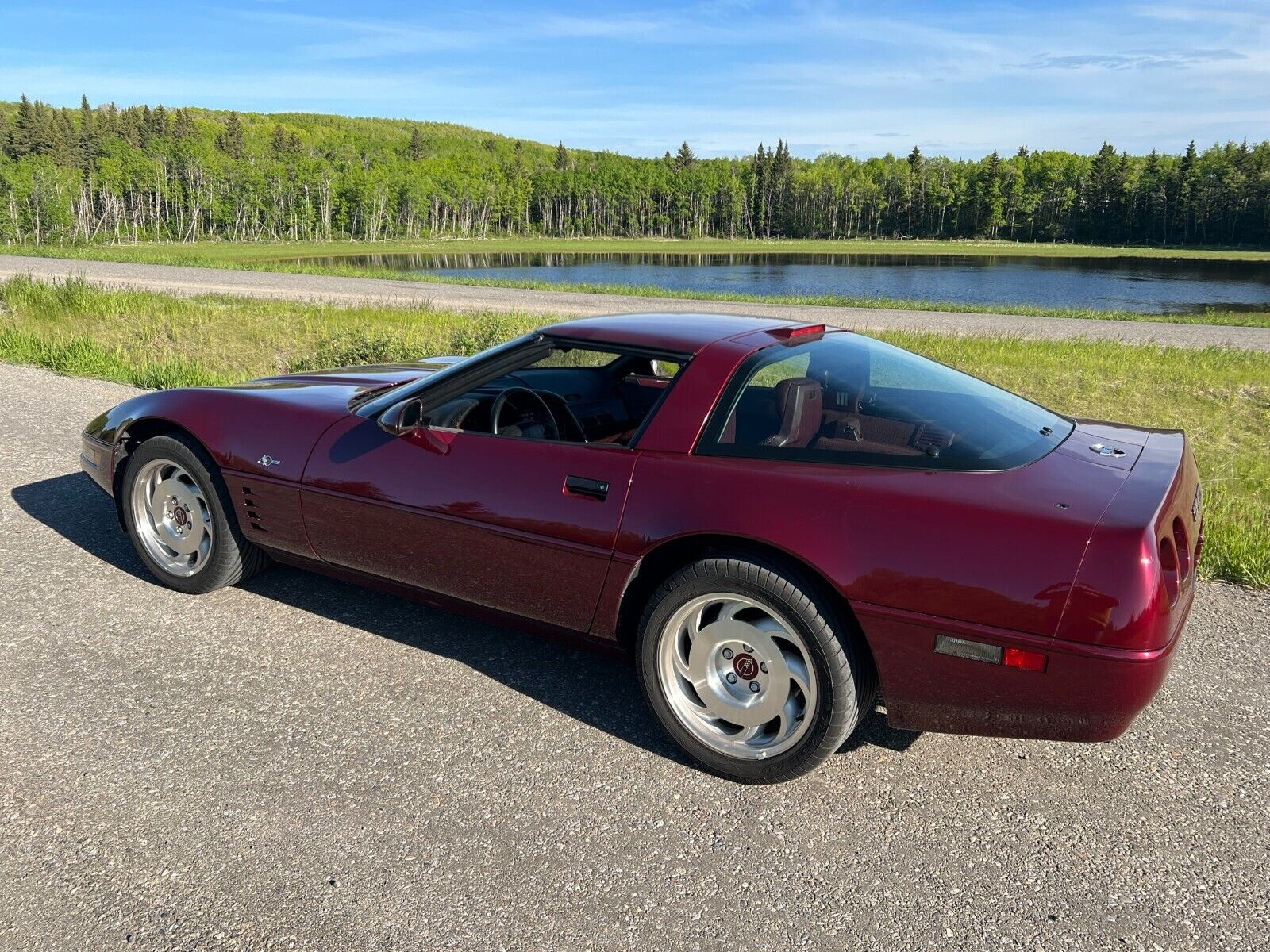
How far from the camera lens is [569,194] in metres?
149

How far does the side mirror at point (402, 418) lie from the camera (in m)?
3.39

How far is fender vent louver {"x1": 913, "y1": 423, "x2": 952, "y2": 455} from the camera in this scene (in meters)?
2.75

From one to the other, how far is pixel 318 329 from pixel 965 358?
10.1 metres

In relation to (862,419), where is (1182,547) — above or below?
below

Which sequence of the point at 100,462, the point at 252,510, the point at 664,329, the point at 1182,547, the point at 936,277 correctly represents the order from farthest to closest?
1. the point at 936,277
2. the point at 100,462
3. the point at 252,510
4. the point at 664,329
5. the point at 1182,547

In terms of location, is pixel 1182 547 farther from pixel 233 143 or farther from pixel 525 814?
pixel 233 143

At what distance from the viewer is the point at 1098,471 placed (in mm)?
2752

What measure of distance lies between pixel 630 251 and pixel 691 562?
4004 inches

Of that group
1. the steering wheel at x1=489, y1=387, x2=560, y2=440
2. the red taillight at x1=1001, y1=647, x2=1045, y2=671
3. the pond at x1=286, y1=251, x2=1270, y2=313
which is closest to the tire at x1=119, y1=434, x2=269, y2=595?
the steering wheel at x1=489, y1=387, x2=560, y2=440

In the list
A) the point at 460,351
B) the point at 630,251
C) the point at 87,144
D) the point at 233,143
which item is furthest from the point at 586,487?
the point at 233,143

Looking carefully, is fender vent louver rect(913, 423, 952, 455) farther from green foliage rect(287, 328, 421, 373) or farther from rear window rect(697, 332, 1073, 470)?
green foliage rect(287, 328, 421, 373)

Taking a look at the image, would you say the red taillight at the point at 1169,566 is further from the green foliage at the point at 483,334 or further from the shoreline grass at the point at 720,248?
the shoreline grass at the point at 720,248

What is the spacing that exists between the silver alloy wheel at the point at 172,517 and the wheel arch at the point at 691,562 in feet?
7.01

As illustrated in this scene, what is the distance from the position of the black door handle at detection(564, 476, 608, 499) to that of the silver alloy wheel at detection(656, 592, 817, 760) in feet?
1.54
